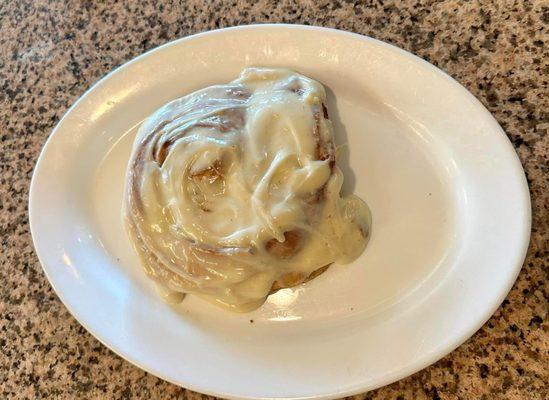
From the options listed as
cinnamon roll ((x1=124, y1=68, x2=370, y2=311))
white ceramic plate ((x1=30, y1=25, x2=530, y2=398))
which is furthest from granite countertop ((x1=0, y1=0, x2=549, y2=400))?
cinnamon roll ((x1=124, y1=68, x2=370, y2=311))

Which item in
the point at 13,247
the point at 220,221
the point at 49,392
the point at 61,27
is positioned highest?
the point at 61,27

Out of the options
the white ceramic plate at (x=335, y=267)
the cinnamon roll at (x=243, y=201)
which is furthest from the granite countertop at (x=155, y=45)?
the cinnamon roll at (x=243, y=201)

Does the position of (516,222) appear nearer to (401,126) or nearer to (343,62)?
(401,126)

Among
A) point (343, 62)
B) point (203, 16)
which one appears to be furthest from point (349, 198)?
point (203, 16)

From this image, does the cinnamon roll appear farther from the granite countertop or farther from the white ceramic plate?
the granite countertop

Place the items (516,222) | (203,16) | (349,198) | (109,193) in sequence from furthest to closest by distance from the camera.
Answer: (203,16), (109,193), (349,198), (516,222)

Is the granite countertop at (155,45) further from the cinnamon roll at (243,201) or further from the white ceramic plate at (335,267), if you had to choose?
the cinnamon roll at (243,201)
